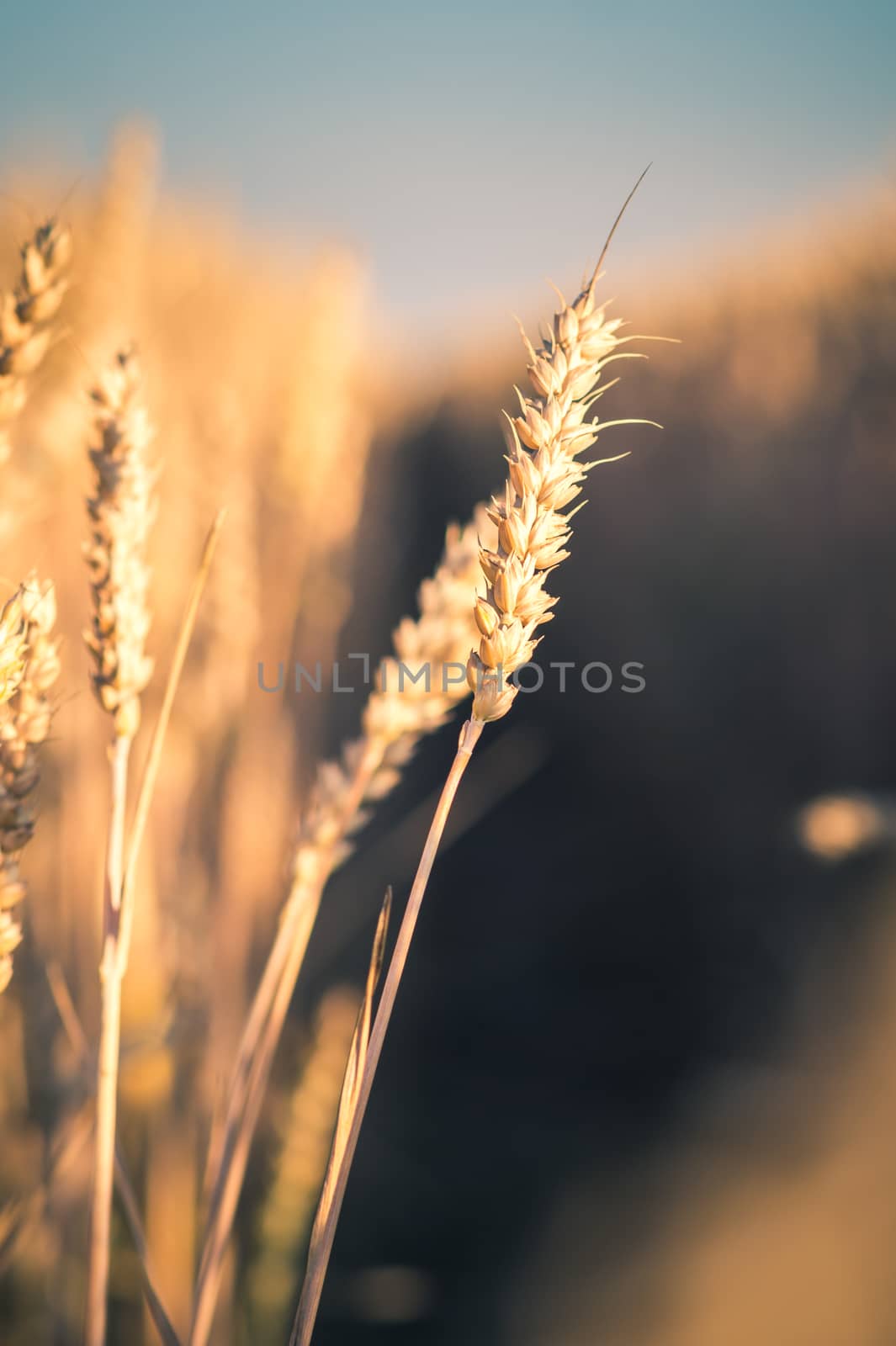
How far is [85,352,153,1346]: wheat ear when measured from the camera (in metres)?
0.43

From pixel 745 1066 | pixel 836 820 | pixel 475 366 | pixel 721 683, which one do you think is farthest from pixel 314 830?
pixel 475 366

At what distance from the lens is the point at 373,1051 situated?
0.39 meters

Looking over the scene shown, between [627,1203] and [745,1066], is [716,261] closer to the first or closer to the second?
[745,1066]

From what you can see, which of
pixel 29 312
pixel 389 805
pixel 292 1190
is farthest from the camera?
pixel 389 805

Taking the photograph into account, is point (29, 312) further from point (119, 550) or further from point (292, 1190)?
point (292, 1190)

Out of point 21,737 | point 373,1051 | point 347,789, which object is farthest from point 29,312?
point 373,1051

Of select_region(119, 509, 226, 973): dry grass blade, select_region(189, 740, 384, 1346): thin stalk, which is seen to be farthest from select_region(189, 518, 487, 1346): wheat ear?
select_region(119, 509, 226, 973): dry grass blade

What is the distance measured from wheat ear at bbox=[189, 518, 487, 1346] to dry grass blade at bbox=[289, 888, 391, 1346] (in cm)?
12

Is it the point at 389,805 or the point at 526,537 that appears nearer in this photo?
the point at 526,537

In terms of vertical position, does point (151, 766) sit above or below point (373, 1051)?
above

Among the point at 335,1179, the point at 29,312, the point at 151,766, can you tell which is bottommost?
the point at 335,1179

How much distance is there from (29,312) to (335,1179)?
1.83 feet

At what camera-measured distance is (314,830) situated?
535 millimetres

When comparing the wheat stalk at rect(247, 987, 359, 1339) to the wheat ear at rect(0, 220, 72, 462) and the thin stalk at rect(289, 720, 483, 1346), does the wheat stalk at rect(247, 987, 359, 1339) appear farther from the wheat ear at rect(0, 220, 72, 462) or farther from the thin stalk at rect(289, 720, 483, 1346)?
the wheat ear at rect(0, 220, 72, 462)
